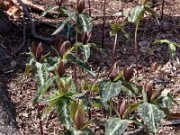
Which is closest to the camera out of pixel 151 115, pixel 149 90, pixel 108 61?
pixel 151 115

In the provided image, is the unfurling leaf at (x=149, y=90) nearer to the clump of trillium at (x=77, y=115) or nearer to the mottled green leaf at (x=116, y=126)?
the mottled green leaf at (x=116, y=126)

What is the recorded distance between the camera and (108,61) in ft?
11.5

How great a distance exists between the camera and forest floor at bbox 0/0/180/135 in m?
2.79

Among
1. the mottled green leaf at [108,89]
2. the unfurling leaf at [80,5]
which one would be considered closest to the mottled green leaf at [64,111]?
the mottled green leaf at [108,89]

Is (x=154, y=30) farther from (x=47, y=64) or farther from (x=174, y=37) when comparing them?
(x=47, y=64)

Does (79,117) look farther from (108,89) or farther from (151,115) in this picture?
(151,115)

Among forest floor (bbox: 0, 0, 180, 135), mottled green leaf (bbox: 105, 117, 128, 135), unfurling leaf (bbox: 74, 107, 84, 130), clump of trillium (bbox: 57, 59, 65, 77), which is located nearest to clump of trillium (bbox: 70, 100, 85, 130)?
unfurling leaf (bbox: 74, 107, 84, 130)

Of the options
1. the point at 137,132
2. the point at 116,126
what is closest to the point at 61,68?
the point at 116,126

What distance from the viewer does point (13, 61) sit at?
11.1 feet

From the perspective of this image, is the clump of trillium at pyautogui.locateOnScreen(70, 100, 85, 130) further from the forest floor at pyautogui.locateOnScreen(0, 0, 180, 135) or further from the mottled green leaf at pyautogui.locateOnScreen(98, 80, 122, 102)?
the forest floor at pyautogui.locateOnScreen(0, 0, 180, 135)

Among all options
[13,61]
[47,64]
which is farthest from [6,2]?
[47,64]

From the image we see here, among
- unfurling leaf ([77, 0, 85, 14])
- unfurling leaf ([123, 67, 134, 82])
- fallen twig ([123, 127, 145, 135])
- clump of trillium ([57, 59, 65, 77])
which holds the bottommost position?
fallen twig ([123, 127, 145, 135])

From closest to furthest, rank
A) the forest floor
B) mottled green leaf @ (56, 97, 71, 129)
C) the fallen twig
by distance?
1. mottled green leaf @ (56, 97, 71, 129)
2. the fallen twig
3. the forest floor

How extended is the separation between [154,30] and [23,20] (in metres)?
1.20
